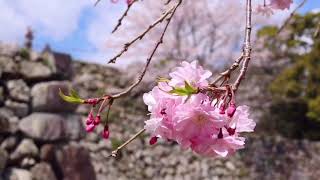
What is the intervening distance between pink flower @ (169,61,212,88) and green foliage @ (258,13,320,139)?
27.7ft

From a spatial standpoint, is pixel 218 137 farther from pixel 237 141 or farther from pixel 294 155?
pixel 294 155

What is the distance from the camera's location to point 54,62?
5.04 meters

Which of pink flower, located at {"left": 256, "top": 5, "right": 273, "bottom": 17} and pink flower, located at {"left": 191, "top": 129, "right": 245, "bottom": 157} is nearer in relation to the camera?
pink flower, located at {"left": 191, "top": 129, "right": 245, "bottom": 157}

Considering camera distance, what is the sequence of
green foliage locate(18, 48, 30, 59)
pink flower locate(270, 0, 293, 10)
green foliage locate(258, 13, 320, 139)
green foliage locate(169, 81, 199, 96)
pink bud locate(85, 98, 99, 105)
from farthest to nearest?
green foliage locate(258, 13, 320, 139) < green foliage locate(18, 48, 30, 59) < pink flower locate(270, 0, 293, 10) < pink bud locate(85, 98, 99, 105) < green foliage locate(169, 81, 199, 96)

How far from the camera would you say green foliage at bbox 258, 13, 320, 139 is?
9477 mm

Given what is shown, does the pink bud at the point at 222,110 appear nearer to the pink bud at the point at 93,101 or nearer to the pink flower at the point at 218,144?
the pink flower at the point at 218,144

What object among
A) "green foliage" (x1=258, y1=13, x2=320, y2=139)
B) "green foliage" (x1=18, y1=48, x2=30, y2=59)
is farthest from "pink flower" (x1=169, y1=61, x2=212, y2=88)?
"green foliage" (x1=258, y1=13, x2=320, y2=139)

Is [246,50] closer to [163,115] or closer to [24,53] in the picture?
[163,115]

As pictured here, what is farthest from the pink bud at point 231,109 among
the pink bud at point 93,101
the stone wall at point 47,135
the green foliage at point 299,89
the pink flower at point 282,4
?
the green foliage at point 299,89

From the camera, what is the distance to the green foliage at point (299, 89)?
948cm

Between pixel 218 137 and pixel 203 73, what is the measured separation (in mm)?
104

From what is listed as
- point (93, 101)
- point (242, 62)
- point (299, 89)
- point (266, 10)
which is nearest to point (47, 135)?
point (266, 10)

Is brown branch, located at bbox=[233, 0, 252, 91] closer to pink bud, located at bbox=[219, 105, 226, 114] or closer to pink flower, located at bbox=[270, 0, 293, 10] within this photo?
pink bud, located at bbox=[219, 105, 226, 114]

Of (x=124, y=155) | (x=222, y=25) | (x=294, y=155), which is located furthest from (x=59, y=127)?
(x=222, y=25)
